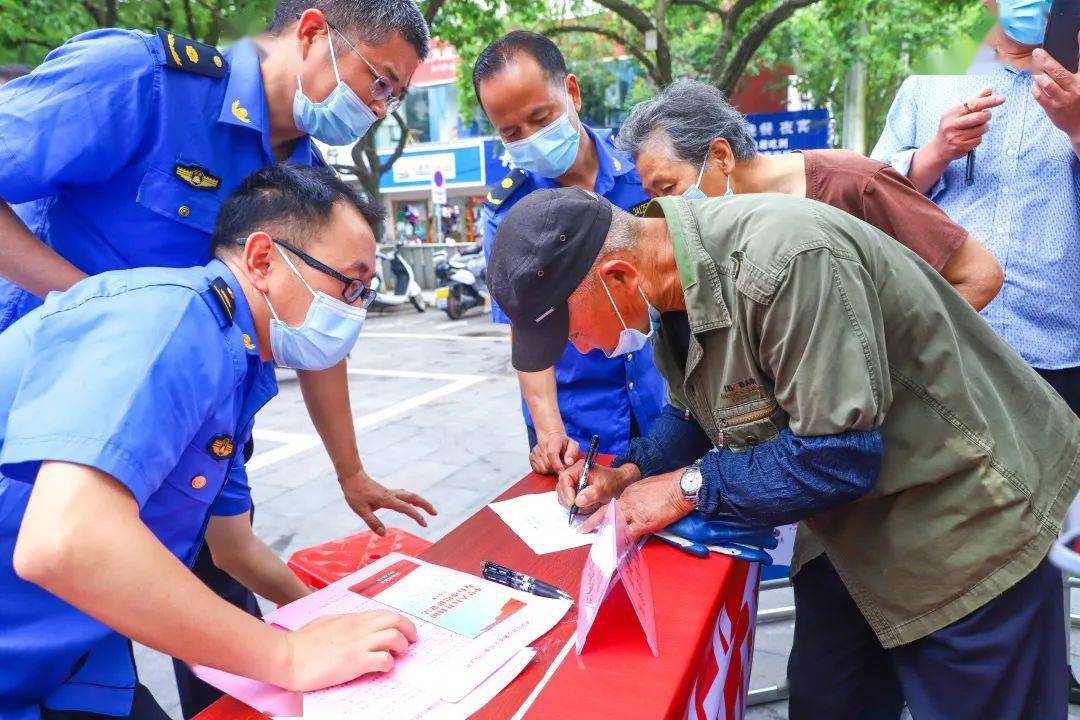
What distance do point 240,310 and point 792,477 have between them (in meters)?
0.97

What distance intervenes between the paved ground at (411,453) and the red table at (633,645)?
112 centimetres

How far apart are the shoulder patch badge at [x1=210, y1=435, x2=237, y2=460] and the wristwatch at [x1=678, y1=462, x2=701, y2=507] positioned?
31.6 inches

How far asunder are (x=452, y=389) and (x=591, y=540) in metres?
5.12

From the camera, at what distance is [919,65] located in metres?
2.04

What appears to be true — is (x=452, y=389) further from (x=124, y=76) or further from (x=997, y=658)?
(x=997, y=658)

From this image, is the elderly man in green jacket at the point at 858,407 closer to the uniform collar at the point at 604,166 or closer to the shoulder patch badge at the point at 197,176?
the shoulder patch badge at the point at 197,176

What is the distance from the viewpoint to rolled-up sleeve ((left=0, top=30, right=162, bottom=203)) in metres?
1.38

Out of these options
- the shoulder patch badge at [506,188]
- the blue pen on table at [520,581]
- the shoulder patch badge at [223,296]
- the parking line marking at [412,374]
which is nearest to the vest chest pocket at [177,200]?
the shoulder patch badge at [223,296]

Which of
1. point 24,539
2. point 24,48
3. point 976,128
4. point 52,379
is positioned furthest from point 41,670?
point 24,48

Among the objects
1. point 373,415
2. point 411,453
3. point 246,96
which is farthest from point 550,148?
point 373,415

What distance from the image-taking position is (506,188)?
2.28 m

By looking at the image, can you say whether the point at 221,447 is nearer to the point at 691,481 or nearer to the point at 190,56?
the point at 691,481

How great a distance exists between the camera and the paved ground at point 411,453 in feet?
9.13

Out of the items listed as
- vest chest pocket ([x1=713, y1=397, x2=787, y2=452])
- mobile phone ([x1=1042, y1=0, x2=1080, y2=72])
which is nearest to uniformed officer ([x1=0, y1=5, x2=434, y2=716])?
vest chest pocket ([x1=713, y1=397, x2=787, y2=452])
